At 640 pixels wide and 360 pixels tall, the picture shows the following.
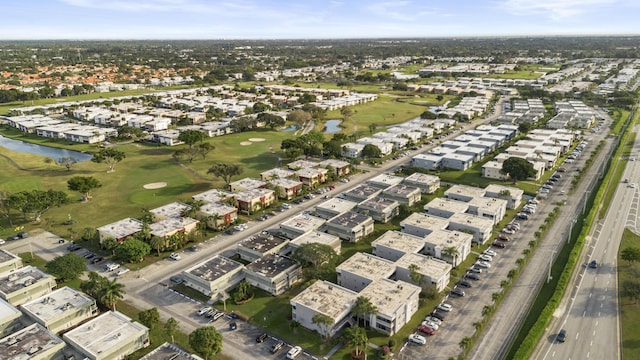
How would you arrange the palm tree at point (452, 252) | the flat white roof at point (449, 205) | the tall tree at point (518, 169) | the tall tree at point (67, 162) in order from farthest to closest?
the tall tree at point (67, 162) → the tall tree at point (518, 169) → the flat white roof at point (449, 205) → the palm tree at point (452, 252)

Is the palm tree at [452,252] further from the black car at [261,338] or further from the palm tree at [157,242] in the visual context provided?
the palm tree at [157,242]

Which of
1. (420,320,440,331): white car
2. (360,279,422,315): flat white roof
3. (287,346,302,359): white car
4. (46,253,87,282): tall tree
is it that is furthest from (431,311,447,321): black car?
(46,253,87,282): tall tree

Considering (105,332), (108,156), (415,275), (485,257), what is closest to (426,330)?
(415,275)

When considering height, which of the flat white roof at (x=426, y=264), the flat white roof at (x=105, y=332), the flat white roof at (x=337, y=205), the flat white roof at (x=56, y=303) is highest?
the flat white roof at (x=337, y=205)

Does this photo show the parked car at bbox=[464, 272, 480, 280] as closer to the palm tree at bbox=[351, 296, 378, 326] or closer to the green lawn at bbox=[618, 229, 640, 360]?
the green lawn at bbox=[618, 229, 640, 360]

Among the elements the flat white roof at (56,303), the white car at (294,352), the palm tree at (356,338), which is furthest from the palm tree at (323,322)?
the flat white roof at (56,303)

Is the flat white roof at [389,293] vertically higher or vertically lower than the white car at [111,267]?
higher

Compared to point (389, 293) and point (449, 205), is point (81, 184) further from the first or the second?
point (449, 205)
